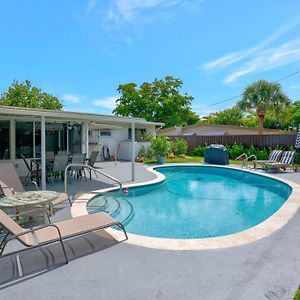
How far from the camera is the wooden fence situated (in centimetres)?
1958

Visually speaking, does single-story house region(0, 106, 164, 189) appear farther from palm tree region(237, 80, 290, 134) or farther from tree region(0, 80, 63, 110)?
tree region(0, 80, 63, 110)

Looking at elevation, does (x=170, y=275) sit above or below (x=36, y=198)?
below

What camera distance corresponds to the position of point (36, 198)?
5.47 metres

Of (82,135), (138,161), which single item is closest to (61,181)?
(82,135)

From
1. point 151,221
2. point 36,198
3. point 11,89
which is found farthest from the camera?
point 11,89

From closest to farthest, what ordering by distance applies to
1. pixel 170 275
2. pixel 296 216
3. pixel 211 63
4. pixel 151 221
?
pixel 170 275 < pixel 296 216 < pixel 151 221 < pixel 211 63

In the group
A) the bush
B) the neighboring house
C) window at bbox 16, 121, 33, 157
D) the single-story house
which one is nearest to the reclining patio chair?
the single-story house

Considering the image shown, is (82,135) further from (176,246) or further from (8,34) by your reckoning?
(8,34)

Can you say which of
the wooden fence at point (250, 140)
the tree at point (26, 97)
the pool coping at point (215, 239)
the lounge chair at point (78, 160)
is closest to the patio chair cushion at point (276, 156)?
the wooden fence at point (250, 140)

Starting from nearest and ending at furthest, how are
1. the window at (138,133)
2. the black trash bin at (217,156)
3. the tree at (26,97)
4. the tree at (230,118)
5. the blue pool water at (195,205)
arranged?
the blue pool water at (195,205) → the black trash bin at (217,156) → the window at (138,133) → the tree at (26,97) → the tree at (230,118)

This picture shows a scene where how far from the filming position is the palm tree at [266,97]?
23438 mm

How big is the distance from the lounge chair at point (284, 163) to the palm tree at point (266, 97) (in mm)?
9075

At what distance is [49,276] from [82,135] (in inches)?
443

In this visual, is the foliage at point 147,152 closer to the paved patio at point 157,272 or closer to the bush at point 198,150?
the bush at point 198,150
